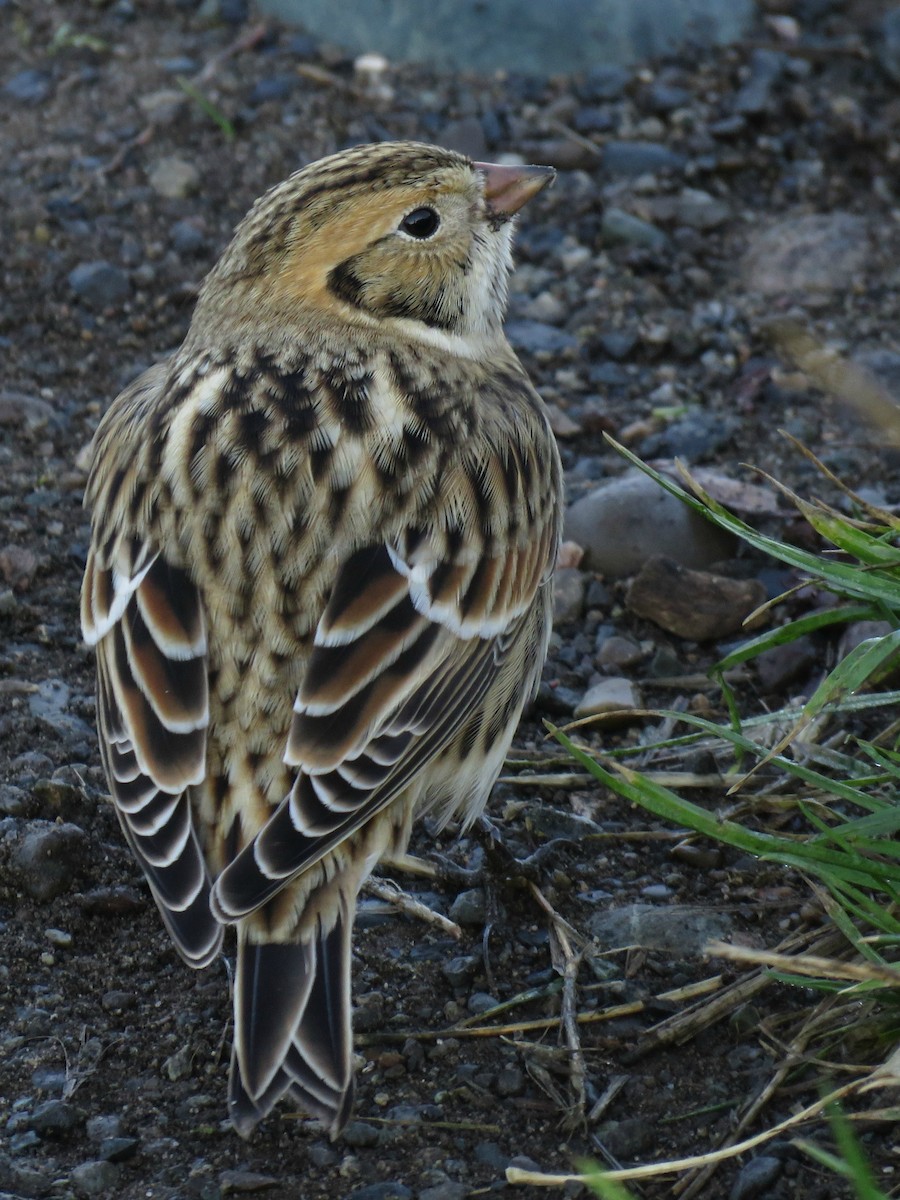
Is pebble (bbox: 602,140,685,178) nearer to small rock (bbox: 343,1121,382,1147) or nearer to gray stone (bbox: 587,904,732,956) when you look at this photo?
gray stone (bbox: 587,904,732,956)

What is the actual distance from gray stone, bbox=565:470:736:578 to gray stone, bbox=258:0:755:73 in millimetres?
3157

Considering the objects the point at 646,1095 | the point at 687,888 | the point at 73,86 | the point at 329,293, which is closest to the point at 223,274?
the point at 329,293

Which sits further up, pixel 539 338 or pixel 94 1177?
pixel 94 1177

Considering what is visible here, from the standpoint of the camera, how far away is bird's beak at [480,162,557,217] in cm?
483

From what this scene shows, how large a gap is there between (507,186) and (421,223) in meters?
0.38

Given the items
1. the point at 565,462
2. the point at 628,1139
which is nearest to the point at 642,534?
the point at 565,462

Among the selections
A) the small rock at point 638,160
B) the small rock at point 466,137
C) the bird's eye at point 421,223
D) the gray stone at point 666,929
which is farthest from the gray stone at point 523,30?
the gray stone at point 666,929

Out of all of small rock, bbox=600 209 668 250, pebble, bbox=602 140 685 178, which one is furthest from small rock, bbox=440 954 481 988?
pebble, bbox=602 140 685 178

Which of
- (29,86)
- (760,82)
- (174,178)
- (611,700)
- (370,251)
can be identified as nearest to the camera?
(370,251)

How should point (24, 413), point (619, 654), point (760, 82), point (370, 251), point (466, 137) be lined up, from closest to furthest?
point (370, 251) → point (619, 654) → point (24, 413) → point (466, 137) → point (760, 82)

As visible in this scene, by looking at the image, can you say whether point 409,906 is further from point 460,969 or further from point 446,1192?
point 446,1192

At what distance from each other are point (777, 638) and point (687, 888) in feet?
2.26

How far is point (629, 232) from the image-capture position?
7086 millimetres

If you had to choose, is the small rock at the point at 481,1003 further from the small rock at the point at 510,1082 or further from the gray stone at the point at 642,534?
the gray stone at the point at 642,534
